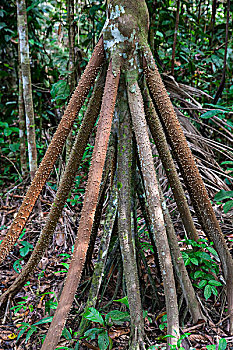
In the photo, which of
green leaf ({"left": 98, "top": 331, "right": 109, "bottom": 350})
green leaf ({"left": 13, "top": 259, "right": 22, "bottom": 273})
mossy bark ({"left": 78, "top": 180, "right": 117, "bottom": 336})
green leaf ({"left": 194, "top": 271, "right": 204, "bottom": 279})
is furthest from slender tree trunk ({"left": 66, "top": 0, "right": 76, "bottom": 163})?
green leaf ({"left": 98, "top": 331, "right": 109, "bottom": 350})

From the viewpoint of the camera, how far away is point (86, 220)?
71.2 inches

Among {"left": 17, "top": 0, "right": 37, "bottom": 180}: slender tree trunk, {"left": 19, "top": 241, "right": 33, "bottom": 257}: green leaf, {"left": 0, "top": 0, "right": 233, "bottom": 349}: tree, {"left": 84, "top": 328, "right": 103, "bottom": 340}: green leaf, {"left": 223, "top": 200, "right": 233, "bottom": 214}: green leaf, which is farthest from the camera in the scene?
{"left": 17, "top": 0, "right": 37, "bottom": 180}: slender tree trunk

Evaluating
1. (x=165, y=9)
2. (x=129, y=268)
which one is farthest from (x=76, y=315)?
(x=165, y=9)

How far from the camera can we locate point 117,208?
2365 mm

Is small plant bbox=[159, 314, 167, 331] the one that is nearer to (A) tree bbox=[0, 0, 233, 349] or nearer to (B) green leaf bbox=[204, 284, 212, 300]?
(A) tree bbox=[0, 0, 233, 349]

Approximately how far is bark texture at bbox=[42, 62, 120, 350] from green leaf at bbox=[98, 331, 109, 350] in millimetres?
Answer: 391

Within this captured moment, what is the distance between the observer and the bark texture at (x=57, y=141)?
7.08ft

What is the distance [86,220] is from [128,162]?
0.62m

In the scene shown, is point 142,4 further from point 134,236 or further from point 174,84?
point 134,236

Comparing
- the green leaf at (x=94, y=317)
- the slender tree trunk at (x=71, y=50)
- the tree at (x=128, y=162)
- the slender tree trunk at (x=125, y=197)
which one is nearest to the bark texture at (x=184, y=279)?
the tree at (x=128, y=162)

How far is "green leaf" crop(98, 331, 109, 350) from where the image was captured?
192cm

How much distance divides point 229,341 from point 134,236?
0.93 meters

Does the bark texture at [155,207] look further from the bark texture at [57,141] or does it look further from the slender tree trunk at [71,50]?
the slender tree trunk at [71,50]

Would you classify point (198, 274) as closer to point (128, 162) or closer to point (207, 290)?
point (207, 290)
